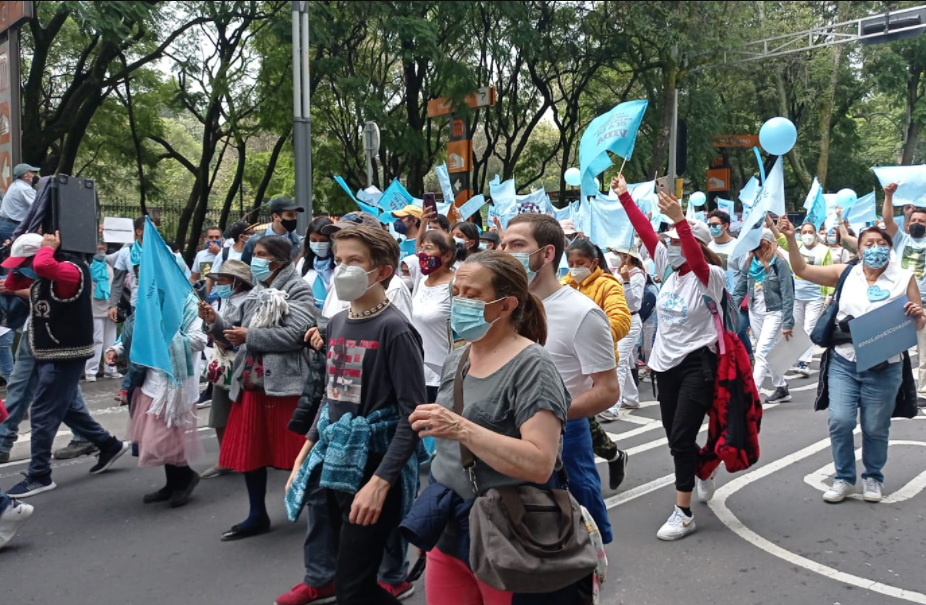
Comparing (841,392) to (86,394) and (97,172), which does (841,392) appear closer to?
(86,394)

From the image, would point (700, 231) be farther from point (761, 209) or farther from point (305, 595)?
point (305, 595)

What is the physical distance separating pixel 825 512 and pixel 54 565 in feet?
15.1

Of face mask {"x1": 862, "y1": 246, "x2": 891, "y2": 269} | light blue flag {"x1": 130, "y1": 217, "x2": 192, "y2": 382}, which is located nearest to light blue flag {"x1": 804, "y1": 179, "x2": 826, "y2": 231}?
face mask {"x1": 862, "y1": 246, "x2": 891, "y2": 269}

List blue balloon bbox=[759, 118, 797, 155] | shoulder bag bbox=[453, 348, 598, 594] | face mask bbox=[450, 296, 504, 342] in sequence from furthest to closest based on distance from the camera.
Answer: blue balloon bbox=[759, 118, 797, 155] < face mask bbox=[450, 296, 504, 342] < shoulder bag bbox=[453, 348, 598, 594]

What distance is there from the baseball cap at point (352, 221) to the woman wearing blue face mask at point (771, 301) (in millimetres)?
4663

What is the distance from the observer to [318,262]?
6.56 metres

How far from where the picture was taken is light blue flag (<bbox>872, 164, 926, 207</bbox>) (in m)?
9.29

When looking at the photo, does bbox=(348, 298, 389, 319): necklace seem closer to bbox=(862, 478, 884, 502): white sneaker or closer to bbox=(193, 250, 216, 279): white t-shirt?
bbox=(862, 478, 884, 502): white sneaker

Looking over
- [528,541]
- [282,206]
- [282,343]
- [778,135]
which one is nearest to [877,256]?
[778,135]

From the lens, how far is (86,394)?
9.34m

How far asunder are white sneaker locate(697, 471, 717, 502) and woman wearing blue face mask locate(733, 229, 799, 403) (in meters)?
3.47

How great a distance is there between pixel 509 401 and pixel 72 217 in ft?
14.4

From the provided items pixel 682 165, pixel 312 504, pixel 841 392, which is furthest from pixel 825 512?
pixel 682 165

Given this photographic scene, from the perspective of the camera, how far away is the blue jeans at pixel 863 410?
210 inches
